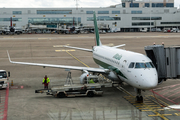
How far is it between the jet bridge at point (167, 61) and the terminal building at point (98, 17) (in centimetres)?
13801

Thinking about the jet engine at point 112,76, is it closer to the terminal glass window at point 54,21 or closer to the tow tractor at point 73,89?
the tow tractor at point 73,89

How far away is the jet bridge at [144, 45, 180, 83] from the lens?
24250 mm

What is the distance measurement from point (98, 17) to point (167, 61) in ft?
494

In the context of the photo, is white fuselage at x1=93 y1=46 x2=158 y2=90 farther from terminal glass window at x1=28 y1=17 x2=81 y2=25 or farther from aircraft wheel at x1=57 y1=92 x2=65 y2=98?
terminal glass window at x1=28 y1=17 x2=81 y2=25

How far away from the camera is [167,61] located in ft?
80.2

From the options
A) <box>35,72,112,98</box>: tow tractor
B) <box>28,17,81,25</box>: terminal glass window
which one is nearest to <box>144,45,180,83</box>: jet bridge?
<box>35,72,112,98</box>: tow tractor

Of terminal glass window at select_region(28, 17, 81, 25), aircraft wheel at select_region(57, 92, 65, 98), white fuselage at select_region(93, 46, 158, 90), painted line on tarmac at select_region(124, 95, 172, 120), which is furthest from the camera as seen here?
terminal glass window at select_region(28, 17, 81, 25)

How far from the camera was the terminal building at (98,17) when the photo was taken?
166m

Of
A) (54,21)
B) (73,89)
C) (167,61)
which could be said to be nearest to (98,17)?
(54,21)

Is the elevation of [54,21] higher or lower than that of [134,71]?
higher

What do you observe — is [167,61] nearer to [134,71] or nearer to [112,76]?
[134,71]

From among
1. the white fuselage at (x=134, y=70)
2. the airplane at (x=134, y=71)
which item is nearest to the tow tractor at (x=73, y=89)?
the airplane at (x=134, y=71)

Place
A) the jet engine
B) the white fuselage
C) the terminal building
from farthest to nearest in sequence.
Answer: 1. the terminal building
2. the jet engine
3. the white fuselage

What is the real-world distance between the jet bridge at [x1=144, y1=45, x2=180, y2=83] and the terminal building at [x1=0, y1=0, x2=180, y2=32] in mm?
138008
